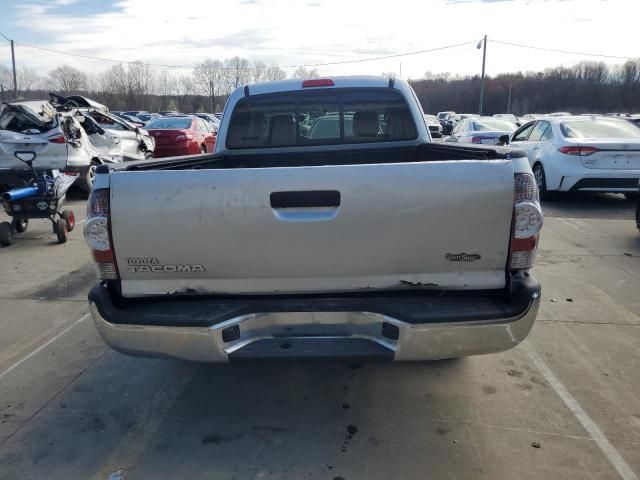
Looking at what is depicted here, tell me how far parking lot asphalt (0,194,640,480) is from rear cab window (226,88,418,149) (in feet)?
6.60

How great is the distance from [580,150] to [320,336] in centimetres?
803

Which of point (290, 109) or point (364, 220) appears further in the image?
point (290, 109)

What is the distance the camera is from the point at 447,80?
4272 inches

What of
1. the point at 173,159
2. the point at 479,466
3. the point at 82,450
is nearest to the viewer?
the point at 479,466

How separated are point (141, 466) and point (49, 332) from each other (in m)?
2.25

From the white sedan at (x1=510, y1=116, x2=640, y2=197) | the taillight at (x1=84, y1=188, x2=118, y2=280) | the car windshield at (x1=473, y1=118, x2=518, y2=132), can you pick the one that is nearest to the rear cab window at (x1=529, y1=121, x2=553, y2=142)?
the white sedan at (x1=510, y1=116, x2=640, y2=197)

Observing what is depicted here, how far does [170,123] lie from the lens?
1647cm

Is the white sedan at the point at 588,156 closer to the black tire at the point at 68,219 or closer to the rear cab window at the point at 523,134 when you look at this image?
the rear cab window at the point at 523,134

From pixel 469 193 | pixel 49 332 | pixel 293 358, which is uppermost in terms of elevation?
pixel 469 193

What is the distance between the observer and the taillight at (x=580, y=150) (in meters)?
8.79

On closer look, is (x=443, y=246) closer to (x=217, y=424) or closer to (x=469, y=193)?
(x=469, y=193)

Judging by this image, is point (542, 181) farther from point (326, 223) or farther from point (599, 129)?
point (326, 223)

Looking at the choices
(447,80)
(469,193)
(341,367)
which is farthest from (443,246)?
(447,80)

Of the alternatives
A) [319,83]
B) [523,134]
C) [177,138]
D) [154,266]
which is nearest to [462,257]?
[154,266]
